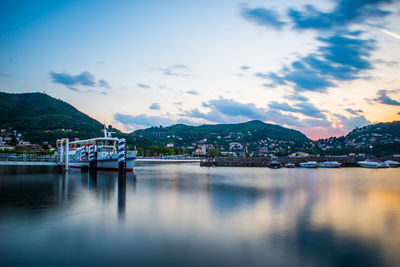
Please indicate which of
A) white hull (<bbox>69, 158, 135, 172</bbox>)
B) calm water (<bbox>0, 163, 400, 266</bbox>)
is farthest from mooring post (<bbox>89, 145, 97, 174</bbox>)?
calm water (<bbox>0, 163, 400, 266</bbox>)

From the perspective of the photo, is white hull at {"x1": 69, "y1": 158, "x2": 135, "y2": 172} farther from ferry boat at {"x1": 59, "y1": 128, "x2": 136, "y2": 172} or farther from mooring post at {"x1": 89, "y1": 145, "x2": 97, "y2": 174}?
mooring post at {"x1": 89, "y1": 145, "x2": 97, "y2": 174}

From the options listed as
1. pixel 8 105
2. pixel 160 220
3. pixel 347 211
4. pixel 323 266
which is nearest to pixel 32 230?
pixel 160 220

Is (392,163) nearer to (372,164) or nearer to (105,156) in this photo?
(372,164)

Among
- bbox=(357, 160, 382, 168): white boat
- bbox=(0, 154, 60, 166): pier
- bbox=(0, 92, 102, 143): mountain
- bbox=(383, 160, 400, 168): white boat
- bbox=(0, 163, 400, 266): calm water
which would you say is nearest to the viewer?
bbox=(0, 163, 400, 266): calm water

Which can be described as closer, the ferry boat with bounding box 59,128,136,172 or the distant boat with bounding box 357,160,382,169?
the ferry boat with bounding box 59,128,136,172

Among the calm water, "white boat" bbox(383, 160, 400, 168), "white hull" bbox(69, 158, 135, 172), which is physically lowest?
"white boat" bbox(383, 160, 400, 168)

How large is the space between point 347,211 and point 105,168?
37696 mm

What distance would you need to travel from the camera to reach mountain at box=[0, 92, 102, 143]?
129863mm

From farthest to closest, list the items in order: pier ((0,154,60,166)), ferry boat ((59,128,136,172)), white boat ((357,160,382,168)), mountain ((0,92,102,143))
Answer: mountain ((0,92,102,143)), white boat ((357,160,382,168)), ferry boat ((59,128,136,172)), pier ((0,154,60,166))

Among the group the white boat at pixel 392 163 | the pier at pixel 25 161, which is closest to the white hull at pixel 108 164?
the pier at pixel 25 161

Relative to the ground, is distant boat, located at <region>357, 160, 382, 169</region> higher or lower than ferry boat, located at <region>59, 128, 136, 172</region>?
lower

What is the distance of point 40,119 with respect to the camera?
495 feet

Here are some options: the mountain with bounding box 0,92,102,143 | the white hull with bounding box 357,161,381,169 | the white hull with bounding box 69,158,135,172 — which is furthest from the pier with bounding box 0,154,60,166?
the mountain with bounding box 0,92,102,143

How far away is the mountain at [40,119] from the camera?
130 metres
